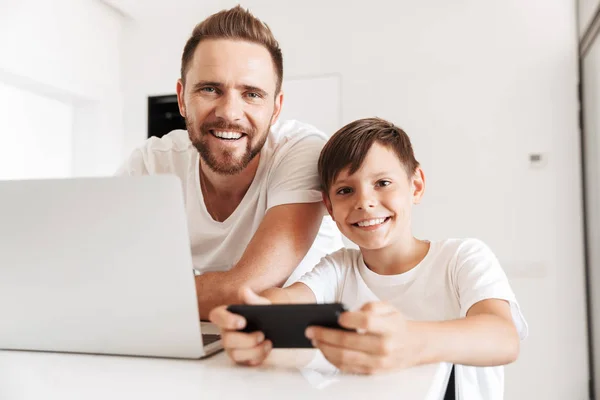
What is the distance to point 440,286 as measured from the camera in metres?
1.05

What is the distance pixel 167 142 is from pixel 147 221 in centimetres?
96

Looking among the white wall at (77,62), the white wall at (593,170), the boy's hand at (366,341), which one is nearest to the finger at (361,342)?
the boy's hand at (366,341)

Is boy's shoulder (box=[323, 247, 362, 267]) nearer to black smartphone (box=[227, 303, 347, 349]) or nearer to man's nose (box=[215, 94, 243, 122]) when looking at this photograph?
man's nose (box=[215, 94, 243, 122])

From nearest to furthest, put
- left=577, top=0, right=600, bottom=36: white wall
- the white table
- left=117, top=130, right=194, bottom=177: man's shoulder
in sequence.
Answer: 1. the white table
2. left=117, top=130, right=194, bottom=177: man's shoulder
3. left=577, top=0, right=600, bottom=36: white wall

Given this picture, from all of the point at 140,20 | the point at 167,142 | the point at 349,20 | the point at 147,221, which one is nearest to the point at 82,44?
the point at 140,20

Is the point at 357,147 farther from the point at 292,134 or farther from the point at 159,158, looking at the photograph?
the point at 159,158

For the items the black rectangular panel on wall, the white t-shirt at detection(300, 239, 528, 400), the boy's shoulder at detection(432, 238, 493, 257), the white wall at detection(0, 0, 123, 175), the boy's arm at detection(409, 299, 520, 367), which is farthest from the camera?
the black rectangular panel on wall

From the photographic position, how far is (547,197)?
2.87 m

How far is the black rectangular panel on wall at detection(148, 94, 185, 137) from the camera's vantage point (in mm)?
3730

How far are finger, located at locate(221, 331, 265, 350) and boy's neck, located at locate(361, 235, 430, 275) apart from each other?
57 cm

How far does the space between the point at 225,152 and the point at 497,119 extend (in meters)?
2.15

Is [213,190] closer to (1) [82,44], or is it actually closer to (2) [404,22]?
(2) [404,22]

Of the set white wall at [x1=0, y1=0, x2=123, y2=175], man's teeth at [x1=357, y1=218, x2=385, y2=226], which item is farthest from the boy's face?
white wall at [x1=0, y1=0, x2=123, y2=175]

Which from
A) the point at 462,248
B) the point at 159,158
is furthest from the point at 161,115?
the point at 462,248
